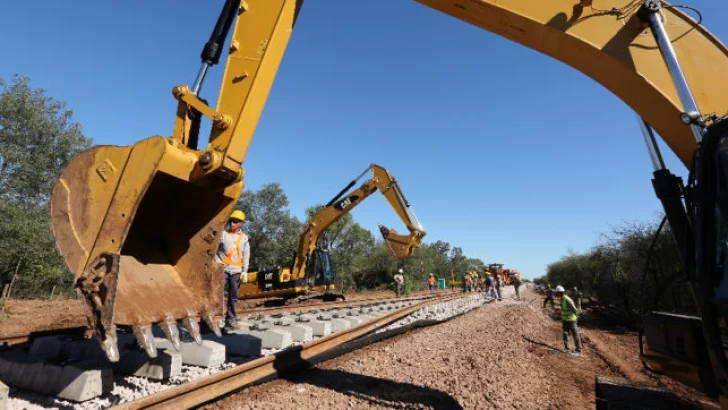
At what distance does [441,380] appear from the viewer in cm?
403

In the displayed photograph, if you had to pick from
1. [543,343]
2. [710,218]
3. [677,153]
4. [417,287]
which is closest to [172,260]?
Answer: [710,218]

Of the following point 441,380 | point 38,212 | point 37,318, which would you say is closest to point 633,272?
point 441,380

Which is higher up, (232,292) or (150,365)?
(232,292)

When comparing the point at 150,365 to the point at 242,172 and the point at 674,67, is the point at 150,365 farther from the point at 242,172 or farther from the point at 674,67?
the point at 674,67

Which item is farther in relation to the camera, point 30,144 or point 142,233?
point 30,144

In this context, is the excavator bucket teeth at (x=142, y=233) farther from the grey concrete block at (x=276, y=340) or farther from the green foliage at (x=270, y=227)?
the green foliage at (x=270, y=227)

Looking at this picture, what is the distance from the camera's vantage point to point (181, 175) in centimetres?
267

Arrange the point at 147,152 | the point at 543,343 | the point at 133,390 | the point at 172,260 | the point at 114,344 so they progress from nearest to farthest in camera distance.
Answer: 1. the point at 114,344
2. the point at 147,152
3. the point at 133,390
4. the point at 172,260
5. the point at 543,343

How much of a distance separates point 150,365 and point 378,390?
6.93 feet

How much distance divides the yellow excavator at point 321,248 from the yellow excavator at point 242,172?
1072 centimetres

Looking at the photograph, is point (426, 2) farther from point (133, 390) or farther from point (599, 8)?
point (133, 390)

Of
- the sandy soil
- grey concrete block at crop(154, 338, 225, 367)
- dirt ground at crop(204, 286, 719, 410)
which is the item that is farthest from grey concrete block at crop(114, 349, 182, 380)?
the sandy soil

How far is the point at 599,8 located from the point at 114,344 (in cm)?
434

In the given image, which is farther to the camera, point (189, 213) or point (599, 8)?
point (189, 213)
